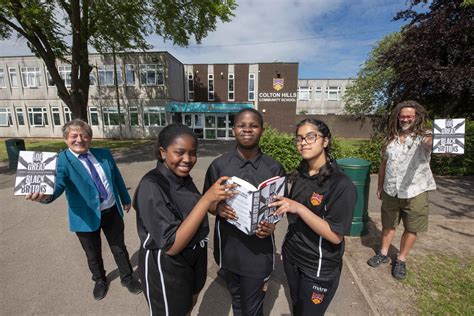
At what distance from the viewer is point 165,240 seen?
142cm

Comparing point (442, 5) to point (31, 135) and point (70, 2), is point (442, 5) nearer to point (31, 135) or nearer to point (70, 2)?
point (70, 2)

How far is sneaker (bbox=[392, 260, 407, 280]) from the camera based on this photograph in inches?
123

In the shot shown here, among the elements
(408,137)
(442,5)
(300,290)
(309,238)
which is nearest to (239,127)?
(309,238)

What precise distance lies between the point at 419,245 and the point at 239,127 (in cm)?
394

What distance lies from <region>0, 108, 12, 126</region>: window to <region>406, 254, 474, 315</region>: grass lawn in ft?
108

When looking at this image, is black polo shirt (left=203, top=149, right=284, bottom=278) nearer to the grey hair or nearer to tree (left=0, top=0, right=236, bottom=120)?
the grey hair

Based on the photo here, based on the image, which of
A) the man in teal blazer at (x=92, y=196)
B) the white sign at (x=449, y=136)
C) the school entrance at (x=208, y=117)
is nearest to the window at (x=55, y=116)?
the school entrance at (x=208, y=117)

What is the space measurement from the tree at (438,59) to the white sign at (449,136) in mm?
8101

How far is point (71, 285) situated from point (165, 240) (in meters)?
2.63

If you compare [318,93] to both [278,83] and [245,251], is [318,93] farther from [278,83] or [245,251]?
[245,251]

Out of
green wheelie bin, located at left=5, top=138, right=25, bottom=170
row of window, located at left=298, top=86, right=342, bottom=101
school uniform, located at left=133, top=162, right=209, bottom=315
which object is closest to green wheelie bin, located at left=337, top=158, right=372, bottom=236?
school uniform, located at left=133, top=162, right=209, bottom=315

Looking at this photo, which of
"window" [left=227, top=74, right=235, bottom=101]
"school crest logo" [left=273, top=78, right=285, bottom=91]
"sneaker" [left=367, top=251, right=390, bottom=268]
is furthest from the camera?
"window" [left=227, top=74, right=235, bottom=101]

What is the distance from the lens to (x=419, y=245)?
3920 millimetres

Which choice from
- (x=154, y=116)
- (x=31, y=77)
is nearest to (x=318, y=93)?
(x=154, y=116)
